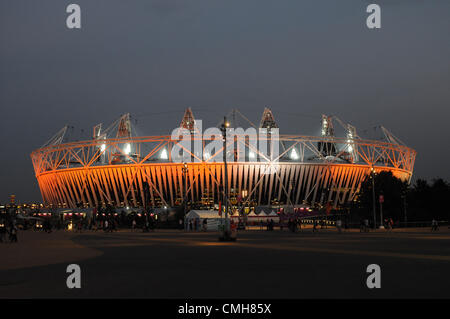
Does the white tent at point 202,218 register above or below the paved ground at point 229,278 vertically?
below

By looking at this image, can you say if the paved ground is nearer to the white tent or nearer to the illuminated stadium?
the white tent

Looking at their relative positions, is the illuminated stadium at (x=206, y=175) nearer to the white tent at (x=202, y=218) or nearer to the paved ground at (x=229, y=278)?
the white tent at (x=202, y=218)

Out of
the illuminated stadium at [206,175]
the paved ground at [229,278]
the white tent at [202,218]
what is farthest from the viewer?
the illuminated stadium at [206,175]

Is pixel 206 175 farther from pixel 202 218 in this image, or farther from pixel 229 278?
pixel 229 278

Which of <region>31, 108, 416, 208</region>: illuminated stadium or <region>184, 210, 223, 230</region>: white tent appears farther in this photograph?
<region>31, 108, 416, 208</region>: illuminated stadium

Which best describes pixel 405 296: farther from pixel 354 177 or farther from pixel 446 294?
pixel 354 177

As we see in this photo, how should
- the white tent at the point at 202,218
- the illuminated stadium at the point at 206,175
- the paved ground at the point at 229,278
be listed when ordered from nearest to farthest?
the paved ground at the point at 229,278 < the white tent at the point at 202,218 < the illuminated stadium at the point at 206,175

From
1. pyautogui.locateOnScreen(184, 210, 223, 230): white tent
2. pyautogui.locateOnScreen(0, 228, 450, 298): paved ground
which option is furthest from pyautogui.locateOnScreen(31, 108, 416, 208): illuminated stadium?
pyautogui.locateOnScreen(0, 228, 450, 298): paved ground

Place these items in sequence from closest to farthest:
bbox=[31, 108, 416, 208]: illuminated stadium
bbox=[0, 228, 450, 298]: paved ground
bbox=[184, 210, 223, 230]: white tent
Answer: bbox=[0, 228, 450, 298]: paved ground → bbox=[184, 210, 223, 230]: white tent → bbox=[31, 108, 416, 208]: illuminated stadium

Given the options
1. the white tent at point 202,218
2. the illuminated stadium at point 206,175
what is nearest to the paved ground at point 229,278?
the white tent at point 202,218
